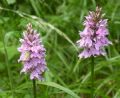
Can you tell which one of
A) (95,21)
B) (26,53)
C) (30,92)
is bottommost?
(30,92)

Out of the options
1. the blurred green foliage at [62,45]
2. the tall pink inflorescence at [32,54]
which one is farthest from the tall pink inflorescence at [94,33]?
the blurred green foliage at [62,45]

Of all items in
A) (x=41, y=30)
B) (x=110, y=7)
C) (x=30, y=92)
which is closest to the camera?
(x=30, y=92)

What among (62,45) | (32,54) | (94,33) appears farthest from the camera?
(62,45)

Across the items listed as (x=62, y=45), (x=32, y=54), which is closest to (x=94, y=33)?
(x=32, y=54)

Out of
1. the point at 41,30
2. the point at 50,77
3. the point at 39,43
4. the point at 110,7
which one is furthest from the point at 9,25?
the point at 39,43

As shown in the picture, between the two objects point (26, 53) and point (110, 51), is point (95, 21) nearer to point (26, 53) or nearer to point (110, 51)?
point (26, 53)

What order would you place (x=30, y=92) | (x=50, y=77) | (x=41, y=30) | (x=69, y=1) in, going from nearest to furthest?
(x=30, y=92), (x=50, y=77), (x=41, y=30), (x=69, y=1)

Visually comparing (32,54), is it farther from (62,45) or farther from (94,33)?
(62,45)

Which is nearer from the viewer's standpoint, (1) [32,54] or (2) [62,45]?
(1) [32,54]

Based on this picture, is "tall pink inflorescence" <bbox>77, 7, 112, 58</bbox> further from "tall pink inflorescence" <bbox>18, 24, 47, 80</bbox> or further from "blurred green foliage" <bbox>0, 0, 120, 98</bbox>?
"blurred green foliage" <bbox>0, 0, 120, 98</bbox>
